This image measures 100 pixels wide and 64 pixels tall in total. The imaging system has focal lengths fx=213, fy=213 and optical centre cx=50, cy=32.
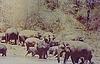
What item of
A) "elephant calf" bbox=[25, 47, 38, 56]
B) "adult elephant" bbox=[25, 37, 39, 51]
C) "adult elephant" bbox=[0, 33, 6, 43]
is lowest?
"elephant calf" bbox=[25, 47, 38, 56]

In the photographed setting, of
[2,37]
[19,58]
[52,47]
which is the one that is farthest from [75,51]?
[2,37]

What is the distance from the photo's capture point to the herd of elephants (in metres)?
1.66

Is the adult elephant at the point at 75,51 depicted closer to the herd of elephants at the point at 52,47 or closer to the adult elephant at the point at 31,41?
the herd of elephants at the point at 52,47

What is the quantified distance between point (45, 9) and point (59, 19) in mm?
136

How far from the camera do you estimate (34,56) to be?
1.70m

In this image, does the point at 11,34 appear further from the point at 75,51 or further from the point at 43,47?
the point at 75,51

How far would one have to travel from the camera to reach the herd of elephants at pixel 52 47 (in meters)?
1.66

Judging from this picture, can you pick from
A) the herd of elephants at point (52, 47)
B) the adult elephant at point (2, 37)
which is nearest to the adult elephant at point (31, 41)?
the herd of elephants at point (52, 47)

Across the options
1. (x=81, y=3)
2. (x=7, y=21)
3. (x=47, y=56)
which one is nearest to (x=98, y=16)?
(x=81, y=3)

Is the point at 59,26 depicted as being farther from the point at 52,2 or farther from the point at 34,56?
the point at 34,56

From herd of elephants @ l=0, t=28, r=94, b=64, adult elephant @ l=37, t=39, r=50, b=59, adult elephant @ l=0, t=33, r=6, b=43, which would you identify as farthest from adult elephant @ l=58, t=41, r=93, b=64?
adult elephant @ l=0, t=33, r=6, b=43

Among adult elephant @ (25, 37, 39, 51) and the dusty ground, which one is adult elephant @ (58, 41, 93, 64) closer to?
the dusty ground

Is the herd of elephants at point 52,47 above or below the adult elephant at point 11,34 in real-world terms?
below

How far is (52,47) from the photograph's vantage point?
1.68 metres
